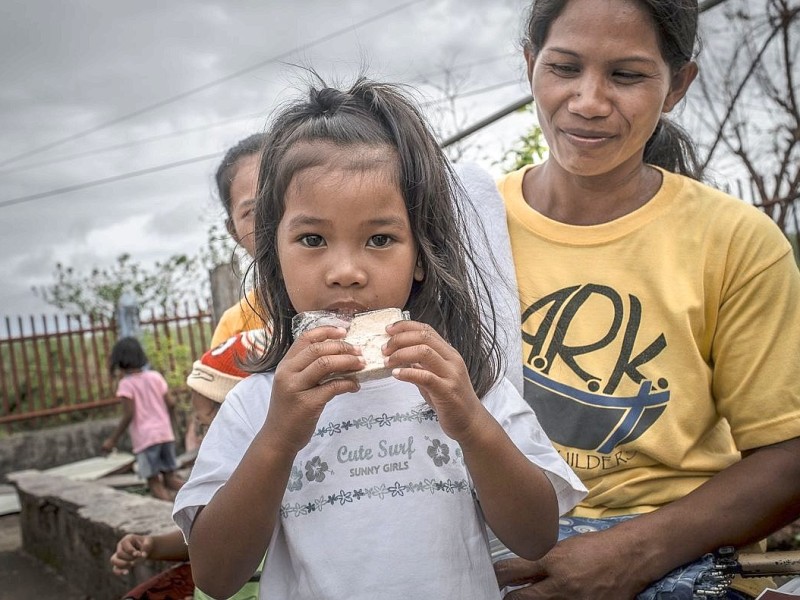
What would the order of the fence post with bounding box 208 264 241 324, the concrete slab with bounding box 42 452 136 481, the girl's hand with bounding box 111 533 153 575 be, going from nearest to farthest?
the girl's hand with bounding box 111 533 153 575 → the fence post with bounding box 208 264 241 324 → the concrete slab with bounding box 42 452 136 481

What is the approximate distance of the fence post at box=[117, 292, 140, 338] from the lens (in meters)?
12.6

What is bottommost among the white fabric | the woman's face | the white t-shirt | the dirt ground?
the dirt ground

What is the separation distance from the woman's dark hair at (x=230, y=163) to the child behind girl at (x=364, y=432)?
1.16 metres

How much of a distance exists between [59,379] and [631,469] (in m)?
13.3

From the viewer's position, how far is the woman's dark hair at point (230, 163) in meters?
2.98

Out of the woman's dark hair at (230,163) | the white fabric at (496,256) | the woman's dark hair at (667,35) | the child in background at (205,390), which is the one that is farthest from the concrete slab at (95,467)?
the woman's dark hair at (667,35)

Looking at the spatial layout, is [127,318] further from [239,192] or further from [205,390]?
[205,390]

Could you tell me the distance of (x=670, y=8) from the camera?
212 cm

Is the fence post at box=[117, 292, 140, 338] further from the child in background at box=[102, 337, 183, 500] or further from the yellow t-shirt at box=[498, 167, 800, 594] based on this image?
the yellow t-shirt at box=[498, 167, 800, 594]

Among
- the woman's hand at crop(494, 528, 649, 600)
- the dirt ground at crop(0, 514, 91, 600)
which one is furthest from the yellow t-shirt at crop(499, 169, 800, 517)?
the dirt ground at crop(0, 514, 91, 600)

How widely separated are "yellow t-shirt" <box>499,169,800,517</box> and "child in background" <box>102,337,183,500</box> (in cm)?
730

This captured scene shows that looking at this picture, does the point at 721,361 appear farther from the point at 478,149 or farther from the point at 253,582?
the point at 478,149

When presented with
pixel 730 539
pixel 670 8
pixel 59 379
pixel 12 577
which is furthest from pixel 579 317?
pixel 59 379

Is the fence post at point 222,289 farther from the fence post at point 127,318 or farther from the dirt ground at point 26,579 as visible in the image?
the fence post at point 127,318
